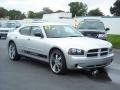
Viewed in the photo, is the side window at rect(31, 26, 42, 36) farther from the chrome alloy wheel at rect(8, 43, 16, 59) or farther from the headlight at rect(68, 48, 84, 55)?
the headlight at rect(68, 48, 84, 55)

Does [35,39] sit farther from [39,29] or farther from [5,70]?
[5,70]

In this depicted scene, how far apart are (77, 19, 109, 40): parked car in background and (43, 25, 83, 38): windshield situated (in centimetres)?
534

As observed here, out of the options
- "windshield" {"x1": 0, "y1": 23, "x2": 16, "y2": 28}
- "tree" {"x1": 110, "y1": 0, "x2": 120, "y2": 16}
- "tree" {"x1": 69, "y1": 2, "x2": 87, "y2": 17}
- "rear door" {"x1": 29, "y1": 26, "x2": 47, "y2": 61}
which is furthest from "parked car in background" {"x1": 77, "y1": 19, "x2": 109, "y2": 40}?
"tree" {"x1": 69, "y1": 2, "x2": 87, "y2": 17}

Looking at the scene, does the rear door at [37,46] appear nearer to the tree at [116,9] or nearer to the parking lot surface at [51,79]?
the parking lot surface at [51,79]

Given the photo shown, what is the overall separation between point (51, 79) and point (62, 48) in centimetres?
99

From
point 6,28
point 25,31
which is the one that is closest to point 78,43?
point 25,31

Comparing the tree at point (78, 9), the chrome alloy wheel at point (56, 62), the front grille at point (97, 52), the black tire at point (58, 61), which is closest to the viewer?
the front grille at point (97, 52)

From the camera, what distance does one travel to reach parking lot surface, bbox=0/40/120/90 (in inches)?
298

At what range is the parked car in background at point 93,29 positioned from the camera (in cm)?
1602

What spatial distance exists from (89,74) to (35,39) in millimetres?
2325

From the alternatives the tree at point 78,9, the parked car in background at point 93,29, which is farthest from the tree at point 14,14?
the parked car in background at point 93,29

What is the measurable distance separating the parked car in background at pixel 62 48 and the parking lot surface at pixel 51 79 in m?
0.33

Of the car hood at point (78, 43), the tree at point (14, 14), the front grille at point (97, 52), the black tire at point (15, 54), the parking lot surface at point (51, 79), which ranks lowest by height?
the tree at point (14, 14)

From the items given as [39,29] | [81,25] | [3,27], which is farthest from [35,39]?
[3,27]
